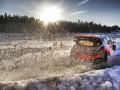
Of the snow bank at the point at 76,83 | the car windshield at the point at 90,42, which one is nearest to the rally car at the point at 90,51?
the car windshield at the point at 90,42

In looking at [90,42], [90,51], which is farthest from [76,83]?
[90,42]

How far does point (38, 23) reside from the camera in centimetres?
11550

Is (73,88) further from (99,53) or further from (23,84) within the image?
(99,53)

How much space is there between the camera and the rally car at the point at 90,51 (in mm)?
7703

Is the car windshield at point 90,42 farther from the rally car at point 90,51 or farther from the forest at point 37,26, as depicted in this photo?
the forest at point 37,26

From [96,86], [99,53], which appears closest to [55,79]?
[96,86]

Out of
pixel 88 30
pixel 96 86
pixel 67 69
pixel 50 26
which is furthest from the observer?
pixel 88 30

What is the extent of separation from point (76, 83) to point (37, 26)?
117106 mm

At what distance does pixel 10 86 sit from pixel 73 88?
60.5 inches

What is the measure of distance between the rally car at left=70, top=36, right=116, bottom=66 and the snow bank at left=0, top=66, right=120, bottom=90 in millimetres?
2589

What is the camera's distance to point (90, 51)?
7715 millimetres

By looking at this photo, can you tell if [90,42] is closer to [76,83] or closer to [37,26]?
[76,83]

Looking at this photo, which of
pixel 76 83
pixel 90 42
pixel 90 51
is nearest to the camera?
pixel 76 83

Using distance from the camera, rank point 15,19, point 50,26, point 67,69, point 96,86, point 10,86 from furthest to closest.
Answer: point 50,26 < point 15,19 < point 67,69 < point 96,86 < point 10,86
